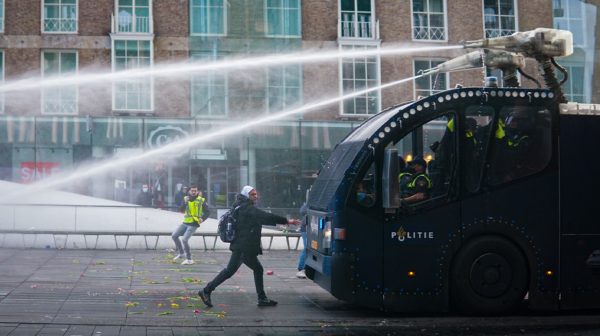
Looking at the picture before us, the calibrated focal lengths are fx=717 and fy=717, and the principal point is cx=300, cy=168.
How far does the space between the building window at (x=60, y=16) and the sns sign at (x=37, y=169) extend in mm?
5669

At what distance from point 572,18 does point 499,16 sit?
3.10 meters

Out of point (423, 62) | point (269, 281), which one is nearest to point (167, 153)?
point (423, 62)

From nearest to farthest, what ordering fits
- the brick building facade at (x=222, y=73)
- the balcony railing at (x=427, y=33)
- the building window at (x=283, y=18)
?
the brick building facade at (x=222, y=73)
the building window at (x=283, y=18)
the balcony railing at (x=427, y=33)

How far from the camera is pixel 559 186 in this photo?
31.1ft

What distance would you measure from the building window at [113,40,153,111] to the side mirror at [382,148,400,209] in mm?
21384

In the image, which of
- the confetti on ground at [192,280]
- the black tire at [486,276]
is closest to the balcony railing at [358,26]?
the confetti on ground at [192,280]

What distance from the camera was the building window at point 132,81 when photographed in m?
29.0

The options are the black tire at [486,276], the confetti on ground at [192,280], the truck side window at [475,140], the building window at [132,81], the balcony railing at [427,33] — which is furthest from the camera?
the balcony railing at [427,33]

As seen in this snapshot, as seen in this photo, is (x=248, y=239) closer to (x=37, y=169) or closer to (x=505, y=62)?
(x=505, y=62)

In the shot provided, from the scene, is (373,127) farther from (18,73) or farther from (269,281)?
(18,73)

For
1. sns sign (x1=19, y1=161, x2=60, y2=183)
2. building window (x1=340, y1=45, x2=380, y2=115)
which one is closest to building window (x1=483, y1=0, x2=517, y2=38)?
building window (x1=340, y1=45, x2=380, y2=115)

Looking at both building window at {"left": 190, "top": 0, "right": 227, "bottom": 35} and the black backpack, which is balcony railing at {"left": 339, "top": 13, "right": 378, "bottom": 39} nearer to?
building window at {"left": 190, "top": 0, "right": 227, "bottom": 35}

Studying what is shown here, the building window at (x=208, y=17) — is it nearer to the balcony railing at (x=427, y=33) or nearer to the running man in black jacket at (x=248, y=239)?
the balcony railing at (x=427, y=33)

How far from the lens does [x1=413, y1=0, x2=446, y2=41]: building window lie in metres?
30.8
